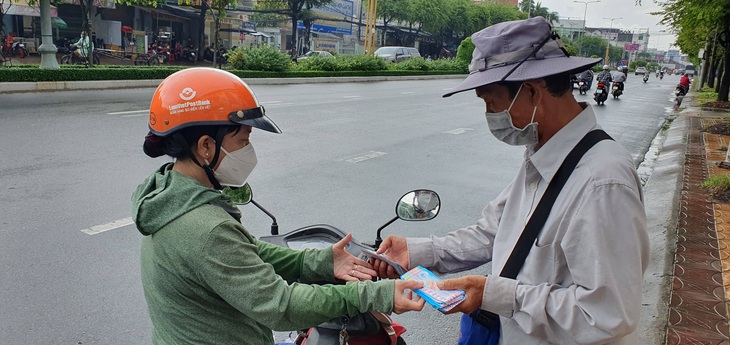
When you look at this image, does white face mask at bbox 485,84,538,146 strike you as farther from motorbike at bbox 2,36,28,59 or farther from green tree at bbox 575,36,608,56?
green tree at bbox 575,36,608,56

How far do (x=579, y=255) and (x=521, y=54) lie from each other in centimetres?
60

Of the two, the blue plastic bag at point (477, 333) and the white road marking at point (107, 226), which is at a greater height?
the blue plastic bag at point (477, 333)

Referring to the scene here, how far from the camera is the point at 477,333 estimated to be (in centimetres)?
184

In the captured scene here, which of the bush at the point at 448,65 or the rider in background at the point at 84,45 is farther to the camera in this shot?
the bush at the point at 448,65

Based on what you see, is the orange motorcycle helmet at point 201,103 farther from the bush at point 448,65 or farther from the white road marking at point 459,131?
the bush at point 448,65

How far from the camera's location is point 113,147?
786 centimetres

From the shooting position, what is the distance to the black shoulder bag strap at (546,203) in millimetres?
1570

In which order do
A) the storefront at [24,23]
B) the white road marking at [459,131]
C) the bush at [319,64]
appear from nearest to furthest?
the white road marking at [459,131] → the bush at [319,64] → the storefront at [24,23]

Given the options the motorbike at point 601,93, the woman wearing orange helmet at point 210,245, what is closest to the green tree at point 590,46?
the motorbike at point 601,93

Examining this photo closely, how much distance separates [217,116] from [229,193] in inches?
15.3

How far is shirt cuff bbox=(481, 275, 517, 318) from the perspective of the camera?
5.16ft

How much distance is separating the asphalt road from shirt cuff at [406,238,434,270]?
1.49m

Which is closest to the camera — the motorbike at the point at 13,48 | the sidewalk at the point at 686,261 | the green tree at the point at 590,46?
the sidewalk at the point at 686,261

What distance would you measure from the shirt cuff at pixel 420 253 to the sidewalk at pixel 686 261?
76.2 inches
